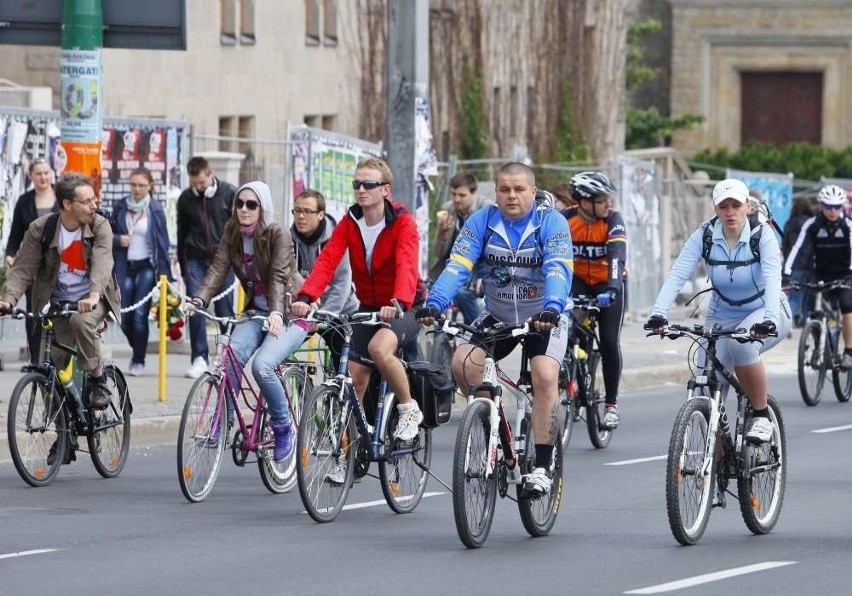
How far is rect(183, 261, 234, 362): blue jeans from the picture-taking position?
18.2 m

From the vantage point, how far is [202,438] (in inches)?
491

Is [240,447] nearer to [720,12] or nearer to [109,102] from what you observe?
[109,102]

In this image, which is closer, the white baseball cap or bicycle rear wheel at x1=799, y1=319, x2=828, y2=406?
the white baseball cap

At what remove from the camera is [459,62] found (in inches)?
1585

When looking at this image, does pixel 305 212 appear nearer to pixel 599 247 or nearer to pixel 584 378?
pixel 599 247

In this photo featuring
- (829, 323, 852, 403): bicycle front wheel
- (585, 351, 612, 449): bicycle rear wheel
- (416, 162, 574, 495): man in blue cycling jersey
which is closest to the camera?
(416, 162, 574, 495): man in blue cycling jersey

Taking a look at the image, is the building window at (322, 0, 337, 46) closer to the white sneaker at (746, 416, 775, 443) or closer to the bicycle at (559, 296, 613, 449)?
the bicycle at (559, 296, 613, 449)

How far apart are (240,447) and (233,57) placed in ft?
65.9

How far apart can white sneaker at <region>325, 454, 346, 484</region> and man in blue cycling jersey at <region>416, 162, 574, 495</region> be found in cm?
84

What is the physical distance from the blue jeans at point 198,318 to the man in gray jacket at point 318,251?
176 inches

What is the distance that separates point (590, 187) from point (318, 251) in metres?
2.22

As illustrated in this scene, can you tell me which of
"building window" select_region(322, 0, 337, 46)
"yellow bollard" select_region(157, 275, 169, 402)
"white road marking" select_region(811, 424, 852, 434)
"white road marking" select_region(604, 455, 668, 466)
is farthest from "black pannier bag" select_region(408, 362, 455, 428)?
"building window" select_region(322, 0, 337, 46)

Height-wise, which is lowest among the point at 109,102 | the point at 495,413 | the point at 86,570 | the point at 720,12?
the point at 86,570

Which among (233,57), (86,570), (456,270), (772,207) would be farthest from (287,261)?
(772,207)
